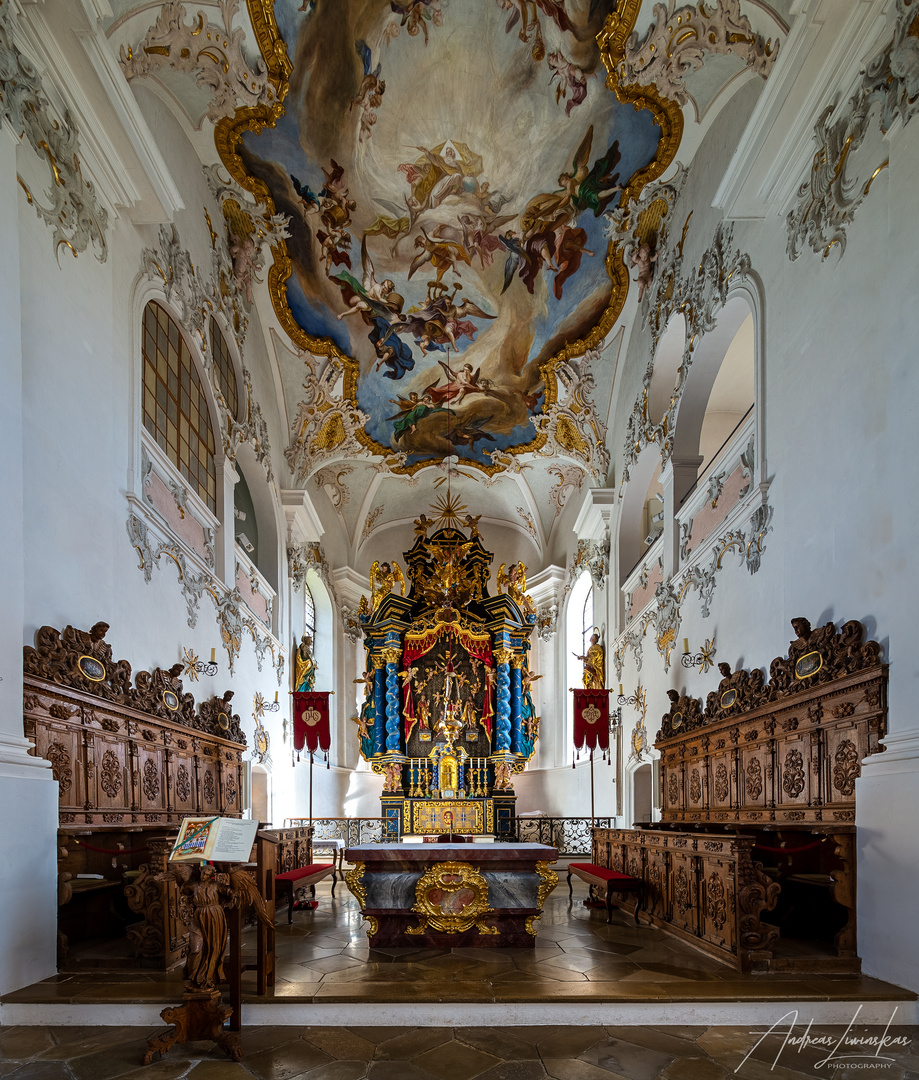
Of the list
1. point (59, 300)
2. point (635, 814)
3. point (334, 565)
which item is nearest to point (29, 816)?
point (59, 300)

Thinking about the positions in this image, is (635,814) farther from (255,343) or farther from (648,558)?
(255,343)

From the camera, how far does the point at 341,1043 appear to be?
14.6ft

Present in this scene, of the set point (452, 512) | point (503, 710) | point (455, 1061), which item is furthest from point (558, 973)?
point (452, 512)

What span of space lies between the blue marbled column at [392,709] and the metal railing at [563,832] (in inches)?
113

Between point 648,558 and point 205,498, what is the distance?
22.1 ft

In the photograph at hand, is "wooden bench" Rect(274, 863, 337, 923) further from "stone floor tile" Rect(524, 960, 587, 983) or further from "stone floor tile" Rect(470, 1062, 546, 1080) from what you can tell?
"stone floor tile" Rect(470, 1062, 546, 1080)

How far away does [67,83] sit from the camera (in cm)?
673

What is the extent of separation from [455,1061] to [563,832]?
11961 mm

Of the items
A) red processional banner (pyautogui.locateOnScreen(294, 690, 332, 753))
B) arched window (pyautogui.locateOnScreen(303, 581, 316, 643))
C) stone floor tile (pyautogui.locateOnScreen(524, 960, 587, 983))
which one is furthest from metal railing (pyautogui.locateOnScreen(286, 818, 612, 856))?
stone floor tile (pyautogui.locateOnScreen(524, 960, 587, 983))

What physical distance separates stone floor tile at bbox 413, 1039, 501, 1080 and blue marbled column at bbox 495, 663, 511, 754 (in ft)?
39.5

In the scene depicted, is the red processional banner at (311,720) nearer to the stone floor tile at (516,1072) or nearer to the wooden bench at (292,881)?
the wooden bench at (292,881)

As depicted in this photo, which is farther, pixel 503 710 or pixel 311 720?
pixel 503 710

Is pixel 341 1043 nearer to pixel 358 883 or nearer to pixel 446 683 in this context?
pixel 358 883

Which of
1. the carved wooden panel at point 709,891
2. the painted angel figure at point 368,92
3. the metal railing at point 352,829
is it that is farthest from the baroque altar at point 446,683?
the painted angel figure at point 368,92
